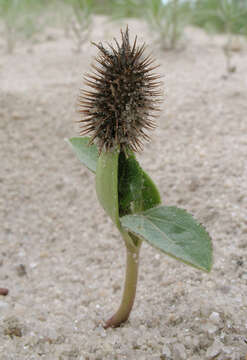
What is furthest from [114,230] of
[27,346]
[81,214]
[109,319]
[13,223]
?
[27,346]

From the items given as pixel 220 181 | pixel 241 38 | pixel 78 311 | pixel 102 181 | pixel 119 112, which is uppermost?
pixel 241 38

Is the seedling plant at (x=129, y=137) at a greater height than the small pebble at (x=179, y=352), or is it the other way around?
the seedling plant at (x=129, y=137)

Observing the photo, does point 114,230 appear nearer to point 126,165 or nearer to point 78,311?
point 78,311

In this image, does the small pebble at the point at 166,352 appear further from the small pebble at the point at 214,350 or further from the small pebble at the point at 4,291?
the small pebble at the point at 4,291

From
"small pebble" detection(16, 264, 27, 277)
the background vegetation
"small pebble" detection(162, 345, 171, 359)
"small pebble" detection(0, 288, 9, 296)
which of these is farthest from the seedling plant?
the background vegetation

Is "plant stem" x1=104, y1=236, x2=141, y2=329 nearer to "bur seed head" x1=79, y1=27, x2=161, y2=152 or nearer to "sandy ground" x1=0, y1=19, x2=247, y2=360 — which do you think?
"sandy ground" x1=0, y1=19, x2=247, y2=360

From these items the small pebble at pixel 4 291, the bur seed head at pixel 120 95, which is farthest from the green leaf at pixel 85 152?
the small pebble at pixel 4 291
